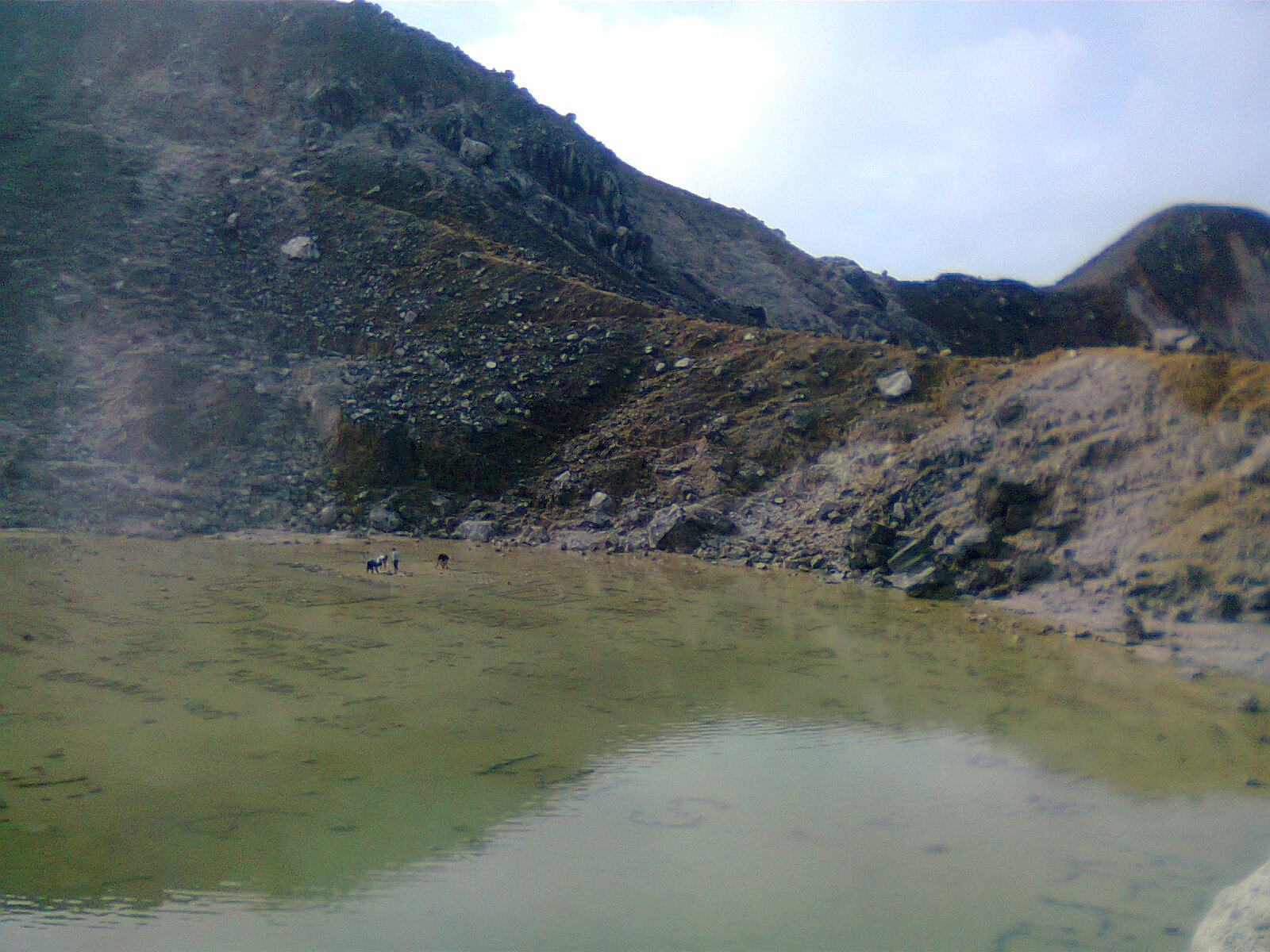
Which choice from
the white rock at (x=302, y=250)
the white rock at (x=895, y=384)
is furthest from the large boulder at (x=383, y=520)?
the white rock at (x=895, y=384)

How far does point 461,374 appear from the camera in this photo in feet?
65.1

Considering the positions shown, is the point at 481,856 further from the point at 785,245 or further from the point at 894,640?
the point at 785,245

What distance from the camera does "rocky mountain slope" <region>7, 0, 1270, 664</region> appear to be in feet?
40.7

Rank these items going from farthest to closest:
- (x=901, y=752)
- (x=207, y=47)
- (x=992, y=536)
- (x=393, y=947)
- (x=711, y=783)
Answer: (x=207, y=47)
(x=992, y=536)
(x=901, y=752)
(x=711, y=783)
(x=393, y=947)

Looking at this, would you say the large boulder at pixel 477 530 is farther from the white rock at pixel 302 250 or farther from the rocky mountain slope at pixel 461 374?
the white rock at pixel 302 250

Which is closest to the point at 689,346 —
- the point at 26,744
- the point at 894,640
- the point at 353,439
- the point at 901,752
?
the point at 353,439

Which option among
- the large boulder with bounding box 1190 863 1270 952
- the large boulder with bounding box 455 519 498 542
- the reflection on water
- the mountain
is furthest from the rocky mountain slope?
the mountain

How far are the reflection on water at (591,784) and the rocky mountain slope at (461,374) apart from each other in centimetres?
350

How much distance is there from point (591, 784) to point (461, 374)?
49.2ft

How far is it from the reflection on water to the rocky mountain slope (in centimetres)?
350

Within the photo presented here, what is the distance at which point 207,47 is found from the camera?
29812 mm

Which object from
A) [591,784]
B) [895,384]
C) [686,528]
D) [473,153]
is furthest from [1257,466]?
[473,153]

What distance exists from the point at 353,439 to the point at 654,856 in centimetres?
1485

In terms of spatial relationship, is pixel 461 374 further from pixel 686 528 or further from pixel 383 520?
pixel 686 528
